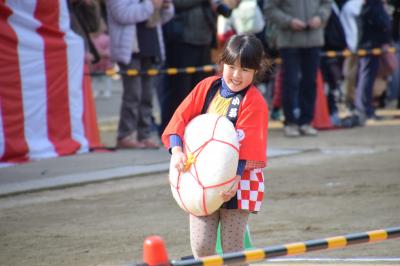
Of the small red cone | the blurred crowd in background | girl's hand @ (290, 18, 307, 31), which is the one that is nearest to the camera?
the small red cone

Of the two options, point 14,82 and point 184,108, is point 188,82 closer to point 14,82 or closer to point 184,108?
point 14,82

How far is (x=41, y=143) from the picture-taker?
11281mm

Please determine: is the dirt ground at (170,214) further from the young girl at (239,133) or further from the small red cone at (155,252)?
the small red cone at (155,252)

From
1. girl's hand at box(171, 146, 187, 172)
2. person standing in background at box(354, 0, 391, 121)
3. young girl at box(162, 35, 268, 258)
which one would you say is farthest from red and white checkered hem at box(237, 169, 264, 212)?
person standing in background at box(354, 0, 391, 121)

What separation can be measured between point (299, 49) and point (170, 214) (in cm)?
579

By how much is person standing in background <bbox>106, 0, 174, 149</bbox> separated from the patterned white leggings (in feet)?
20.4

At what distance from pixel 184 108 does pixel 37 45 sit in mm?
5760

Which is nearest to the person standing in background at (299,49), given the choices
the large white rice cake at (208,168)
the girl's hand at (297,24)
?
the girl's hand at (297,24)

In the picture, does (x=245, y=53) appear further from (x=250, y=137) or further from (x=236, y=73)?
(x=250, y=137)

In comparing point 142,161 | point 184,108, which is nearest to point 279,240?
point 184,108

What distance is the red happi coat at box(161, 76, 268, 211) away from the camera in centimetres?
561

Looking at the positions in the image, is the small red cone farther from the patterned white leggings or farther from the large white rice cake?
the patterned white leggings

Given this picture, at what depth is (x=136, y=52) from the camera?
11969 millimetres

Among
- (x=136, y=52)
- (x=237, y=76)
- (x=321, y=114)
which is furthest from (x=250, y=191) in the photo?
(x=321, y=114)
